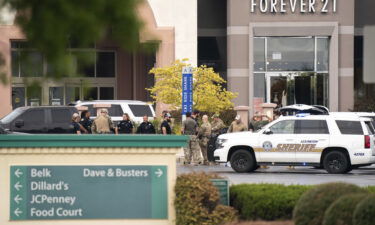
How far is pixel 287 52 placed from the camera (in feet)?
170

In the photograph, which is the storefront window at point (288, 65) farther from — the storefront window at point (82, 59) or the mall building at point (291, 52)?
the storefront window at point (82, 59)

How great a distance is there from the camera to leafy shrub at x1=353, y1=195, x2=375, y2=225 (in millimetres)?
9870

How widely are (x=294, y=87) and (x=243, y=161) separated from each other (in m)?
23.5

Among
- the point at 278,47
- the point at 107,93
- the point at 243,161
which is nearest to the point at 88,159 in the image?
the point at 243,161

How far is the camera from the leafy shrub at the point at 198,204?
1307 cm

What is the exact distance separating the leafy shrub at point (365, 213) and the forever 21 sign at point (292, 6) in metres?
40.9

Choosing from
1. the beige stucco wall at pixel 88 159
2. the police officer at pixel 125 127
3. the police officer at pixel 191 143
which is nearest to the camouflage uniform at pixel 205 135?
the police officer at pixel 191 143

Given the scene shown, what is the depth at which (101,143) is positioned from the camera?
44.2ft

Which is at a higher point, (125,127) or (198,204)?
(125,127)

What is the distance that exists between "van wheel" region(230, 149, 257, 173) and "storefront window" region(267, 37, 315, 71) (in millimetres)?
23051

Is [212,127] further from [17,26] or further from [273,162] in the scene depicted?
[17,26]

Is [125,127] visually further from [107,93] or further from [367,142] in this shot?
[107,93]

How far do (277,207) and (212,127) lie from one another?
20.8 metres

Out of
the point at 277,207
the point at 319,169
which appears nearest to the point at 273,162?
the point at 319,169
